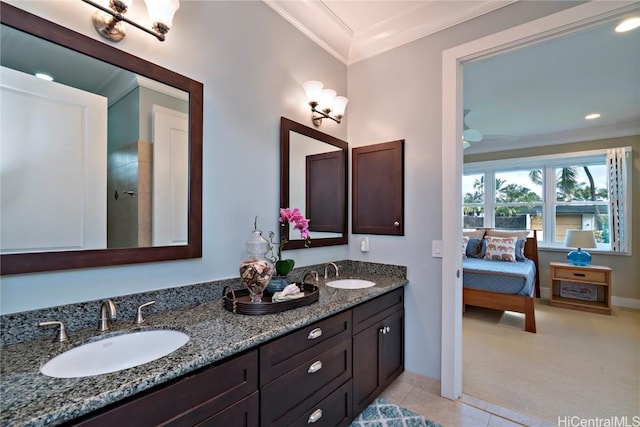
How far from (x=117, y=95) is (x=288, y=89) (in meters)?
1.13

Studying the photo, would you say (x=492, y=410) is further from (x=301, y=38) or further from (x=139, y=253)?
(x=301, y=38)

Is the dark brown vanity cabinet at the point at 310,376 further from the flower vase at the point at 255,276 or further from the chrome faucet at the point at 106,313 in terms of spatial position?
the chrome faucet at the point at 106,313

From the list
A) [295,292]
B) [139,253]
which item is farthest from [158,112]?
[295,292]

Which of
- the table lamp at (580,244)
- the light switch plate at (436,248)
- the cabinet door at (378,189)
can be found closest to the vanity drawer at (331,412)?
the light switch plate at (436,248)

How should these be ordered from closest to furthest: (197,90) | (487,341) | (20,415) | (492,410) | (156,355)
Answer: (20,415) → (156,355) → (197,90) → (492,410) → (487,341)

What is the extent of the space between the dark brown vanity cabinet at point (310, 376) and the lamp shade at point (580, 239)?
4541 mm

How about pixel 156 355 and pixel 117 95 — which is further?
pixel 117 95

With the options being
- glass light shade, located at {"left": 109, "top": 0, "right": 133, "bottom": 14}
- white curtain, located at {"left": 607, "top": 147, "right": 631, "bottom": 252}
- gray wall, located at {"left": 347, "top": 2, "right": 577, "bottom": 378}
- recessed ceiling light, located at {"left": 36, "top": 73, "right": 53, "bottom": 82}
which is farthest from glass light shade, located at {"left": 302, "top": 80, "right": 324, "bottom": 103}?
white curtain, located at {"left": 607, "top": 147, "right": 631, "bottom": 252}

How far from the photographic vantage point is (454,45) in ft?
6.95

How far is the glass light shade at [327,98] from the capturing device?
227 cm

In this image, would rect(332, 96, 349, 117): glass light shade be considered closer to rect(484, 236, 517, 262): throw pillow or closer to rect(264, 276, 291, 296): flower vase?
rect(264, 276, 291, 296): flower vase

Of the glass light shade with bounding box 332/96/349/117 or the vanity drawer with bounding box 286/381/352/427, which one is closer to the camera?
the vanity drawer with bounding box 286/381/352/427

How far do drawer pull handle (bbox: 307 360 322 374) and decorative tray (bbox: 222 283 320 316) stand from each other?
0.29 metres

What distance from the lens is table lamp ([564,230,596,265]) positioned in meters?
4.23
